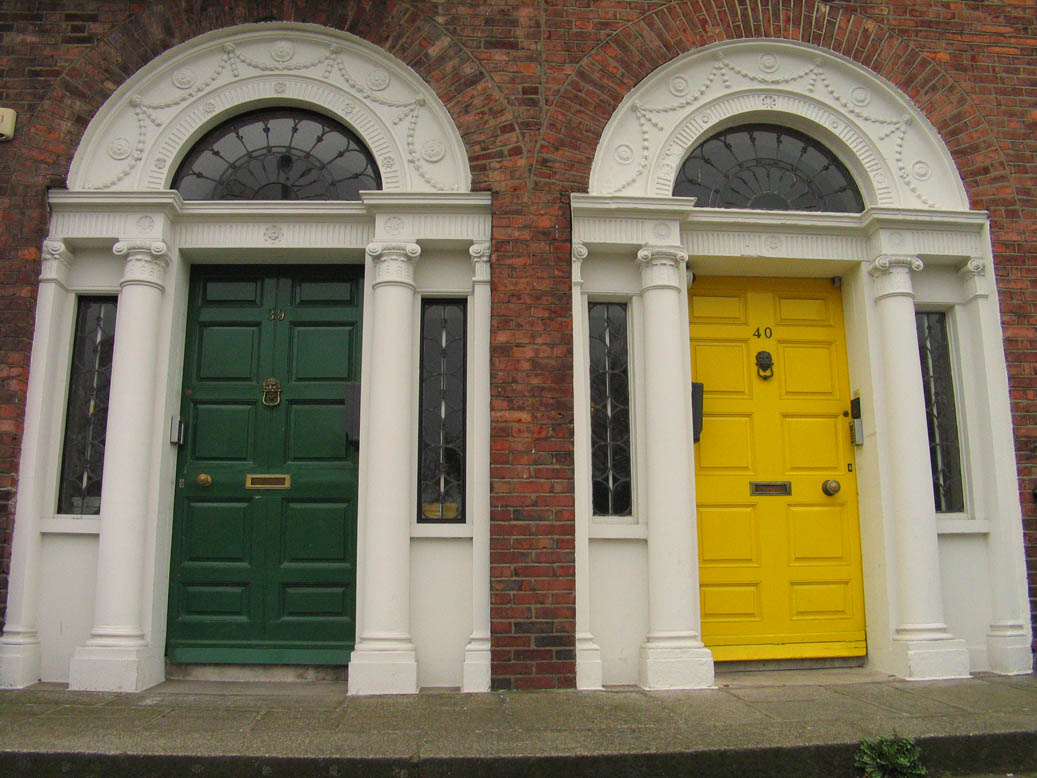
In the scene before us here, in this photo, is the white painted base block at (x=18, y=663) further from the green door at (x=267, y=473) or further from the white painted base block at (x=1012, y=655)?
the white painted base block at (x=1012, y=655)

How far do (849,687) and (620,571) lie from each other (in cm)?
152

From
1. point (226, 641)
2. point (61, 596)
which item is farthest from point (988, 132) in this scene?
point (61, 596)

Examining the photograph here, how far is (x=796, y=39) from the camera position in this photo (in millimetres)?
5789

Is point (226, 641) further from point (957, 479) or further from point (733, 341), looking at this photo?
point (957, 479)

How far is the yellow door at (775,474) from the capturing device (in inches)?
217

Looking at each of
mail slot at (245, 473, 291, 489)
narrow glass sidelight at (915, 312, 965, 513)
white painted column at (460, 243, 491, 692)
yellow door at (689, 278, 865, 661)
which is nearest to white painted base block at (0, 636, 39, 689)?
mail slot at (245, 473, 291, 489)

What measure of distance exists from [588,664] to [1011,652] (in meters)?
2.80

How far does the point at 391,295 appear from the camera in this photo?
17.4 feet

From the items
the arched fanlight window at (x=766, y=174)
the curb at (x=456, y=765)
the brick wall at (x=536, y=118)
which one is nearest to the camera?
the curb at (x=456, y=765)

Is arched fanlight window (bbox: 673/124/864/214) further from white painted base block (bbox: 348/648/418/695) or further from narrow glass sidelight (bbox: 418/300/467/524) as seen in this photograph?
white painted base block (bbox: 348/648/418/695)

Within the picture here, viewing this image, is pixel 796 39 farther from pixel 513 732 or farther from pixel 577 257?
pixel 513 732

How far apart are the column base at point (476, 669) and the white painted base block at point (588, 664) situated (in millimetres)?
565

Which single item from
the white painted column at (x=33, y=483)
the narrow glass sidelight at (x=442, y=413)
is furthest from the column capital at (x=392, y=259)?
the white painted column at (x=33, y=483)

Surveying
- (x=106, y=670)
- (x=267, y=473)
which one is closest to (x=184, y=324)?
(x=267, y=473)
